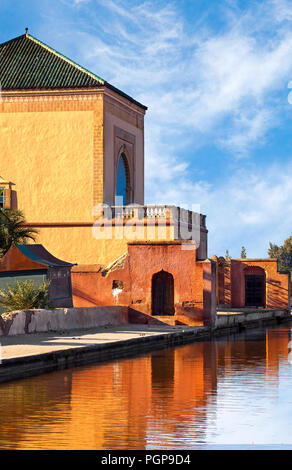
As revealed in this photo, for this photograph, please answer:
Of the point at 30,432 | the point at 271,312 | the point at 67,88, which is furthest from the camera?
the point at 271,312

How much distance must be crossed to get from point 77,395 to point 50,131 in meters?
25.1

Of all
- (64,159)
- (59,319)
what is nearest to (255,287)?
(64,159)

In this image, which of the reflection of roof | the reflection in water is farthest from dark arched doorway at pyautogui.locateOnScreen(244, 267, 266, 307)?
the reflection in water

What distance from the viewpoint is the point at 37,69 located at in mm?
36406

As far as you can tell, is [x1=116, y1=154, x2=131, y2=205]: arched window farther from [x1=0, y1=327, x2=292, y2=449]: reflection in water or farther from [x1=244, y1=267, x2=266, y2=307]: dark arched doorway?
[x1=0, y1=327, x2=292, y2=449]: reflection in water

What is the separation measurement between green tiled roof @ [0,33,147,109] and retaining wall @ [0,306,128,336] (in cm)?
1265

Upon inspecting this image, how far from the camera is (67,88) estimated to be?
1387 inches

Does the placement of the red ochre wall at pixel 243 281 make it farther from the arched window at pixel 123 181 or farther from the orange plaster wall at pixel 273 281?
the arched window at pixel 123 181

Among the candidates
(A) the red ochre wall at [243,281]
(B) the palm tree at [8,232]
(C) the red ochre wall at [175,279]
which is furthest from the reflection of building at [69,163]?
(A) the red ochre wall at [243,281]

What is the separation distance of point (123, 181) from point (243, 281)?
9.41m

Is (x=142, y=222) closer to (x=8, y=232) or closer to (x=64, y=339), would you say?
(x=8, y=232)

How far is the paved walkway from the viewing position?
15422mm
